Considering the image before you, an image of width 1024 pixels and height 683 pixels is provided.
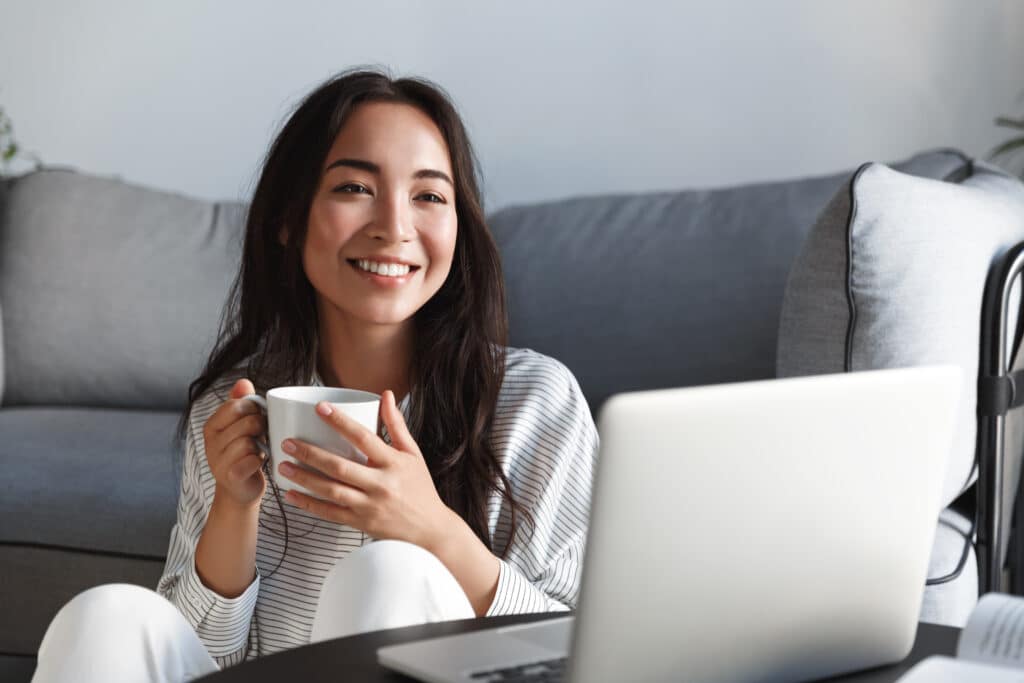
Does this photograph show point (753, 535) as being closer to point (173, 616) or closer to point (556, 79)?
point (173, 616)

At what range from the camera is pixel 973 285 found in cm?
152

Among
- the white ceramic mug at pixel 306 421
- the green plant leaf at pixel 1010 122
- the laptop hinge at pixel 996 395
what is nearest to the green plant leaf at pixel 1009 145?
the green plant leaf at pixel 1010 122

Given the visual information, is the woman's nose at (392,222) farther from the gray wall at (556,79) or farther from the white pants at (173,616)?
the gray wall at (556,79)

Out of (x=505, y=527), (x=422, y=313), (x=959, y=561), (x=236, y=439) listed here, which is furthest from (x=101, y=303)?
(x=959, y=561)

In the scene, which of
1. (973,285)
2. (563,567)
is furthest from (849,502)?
(973,285)

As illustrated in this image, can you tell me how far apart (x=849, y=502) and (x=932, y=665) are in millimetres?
100

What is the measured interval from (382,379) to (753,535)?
81 cm

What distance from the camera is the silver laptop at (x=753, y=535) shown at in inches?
24.2

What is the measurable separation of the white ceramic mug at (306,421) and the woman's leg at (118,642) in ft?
0.49

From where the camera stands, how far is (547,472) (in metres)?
1.31

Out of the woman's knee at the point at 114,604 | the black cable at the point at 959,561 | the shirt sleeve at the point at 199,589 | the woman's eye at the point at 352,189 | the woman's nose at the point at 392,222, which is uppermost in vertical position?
the woman's eye at the point at 352,189

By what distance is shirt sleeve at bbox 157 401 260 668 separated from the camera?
119 cm

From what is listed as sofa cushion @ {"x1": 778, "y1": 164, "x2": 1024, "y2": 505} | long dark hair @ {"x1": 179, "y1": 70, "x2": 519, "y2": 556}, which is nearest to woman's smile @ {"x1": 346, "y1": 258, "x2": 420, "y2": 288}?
long dark hair @ {"x1": 179, "y1": 70, "x2": 519, "y2": 556}

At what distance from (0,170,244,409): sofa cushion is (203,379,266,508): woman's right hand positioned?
1243mm
